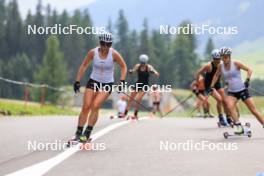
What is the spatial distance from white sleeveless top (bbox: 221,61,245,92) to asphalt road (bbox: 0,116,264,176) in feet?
3.28

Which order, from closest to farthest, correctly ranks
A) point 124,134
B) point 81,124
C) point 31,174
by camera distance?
point 31,174 < point 81,124 < point 124,134

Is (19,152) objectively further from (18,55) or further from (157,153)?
(18,55)

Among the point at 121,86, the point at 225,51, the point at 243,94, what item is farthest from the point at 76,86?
the point at 243,94

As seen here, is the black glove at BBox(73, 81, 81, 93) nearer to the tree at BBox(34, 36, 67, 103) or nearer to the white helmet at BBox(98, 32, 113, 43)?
the white helmet at BBox(98, 32, 113, 43)

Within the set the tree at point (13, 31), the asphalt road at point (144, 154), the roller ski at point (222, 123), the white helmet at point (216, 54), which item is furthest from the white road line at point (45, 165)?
the tree at point (13, 31)

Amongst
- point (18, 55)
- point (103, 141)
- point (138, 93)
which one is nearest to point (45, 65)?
point (18, 55)

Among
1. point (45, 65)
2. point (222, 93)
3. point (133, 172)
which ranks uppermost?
point (45, 65)

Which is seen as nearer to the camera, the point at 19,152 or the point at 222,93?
the point at 19,152

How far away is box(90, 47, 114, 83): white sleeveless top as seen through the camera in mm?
10594

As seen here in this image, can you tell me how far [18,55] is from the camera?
146m

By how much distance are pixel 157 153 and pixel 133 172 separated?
2.16 meters

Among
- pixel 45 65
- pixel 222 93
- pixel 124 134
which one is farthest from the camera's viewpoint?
pixel 45 65

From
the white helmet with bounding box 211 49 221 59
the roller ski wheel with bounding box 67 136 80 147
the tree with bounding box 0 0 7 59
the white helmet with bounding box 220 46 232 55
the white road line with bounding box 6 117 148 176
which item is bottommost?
the white road line with bounding box 6 117 148 176

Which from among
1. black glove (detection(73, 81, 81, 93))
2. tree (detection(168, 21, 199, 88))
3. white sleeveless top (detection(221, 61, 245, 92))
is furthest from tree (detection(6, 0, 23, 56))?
black glove (detection(73, 81, 81, 93))
